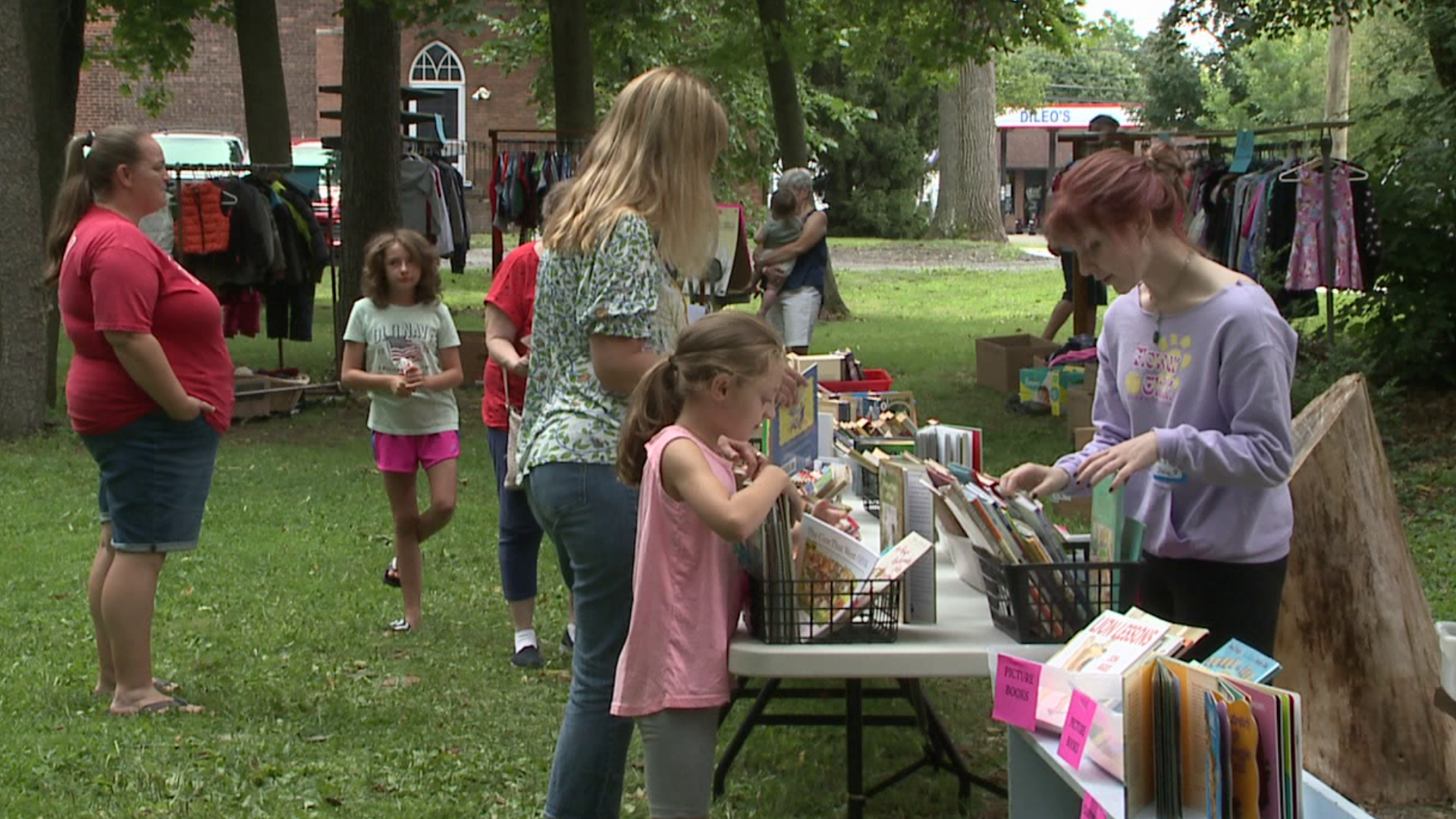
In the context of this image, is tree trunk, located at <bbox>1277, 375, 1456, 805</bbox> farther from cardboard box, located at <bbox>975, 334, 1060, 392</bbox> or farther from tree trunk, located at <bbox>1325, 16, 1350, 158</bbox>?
tree trunk, located at <bbox>1325, 16, 1350, 158</bbox>

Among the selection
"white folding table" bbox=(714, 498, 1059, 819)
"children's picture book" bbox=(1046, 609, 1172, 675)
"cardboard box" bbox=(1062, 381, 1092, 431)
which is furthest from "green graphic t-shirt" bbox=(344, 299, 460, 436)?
"cardboard box" bbox=(1062, 381, 1092, 431)

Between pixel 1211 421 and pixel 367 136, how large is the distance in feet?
33.1

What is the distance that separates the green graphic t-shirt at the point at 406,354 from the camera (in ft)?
19.2

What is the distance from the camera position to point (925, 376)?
47.3 feet

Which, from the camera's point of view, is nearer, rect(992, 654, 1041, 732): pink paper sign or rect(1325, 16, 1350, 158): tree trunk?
rect(992, 654, 1041, 732): pink paper sign

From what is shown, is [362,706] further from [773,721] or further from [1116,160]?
[1116,160]

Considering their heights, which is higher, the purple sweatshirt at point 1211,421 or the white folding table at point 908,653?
the purple sweatshirt at point 1211,421

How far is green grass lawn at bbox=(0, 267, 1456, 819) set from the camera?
4.50 metres

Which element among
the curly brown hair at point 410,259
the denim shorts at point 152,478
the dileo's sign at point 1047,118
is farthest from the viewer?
the dileo's sign at point 1047,118

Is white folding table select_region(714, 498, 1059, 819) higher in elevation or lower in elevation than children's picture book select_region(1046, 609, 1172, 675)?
lower

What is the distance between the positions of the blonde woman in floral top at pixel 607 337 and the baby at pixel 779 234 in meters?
8.55

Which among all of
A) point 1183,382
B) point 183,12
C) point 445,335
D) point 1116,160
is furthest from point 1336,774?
point 183,12

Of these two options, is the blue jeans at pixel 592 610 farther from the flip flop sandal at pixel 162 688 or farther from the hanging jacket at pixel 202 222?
the hanging jacket at pixel 202 222

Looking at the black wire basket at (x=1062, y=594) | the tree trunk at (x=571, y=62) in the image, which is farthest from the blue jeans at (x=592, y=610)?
the tree trunk at (x=571, y=62)
